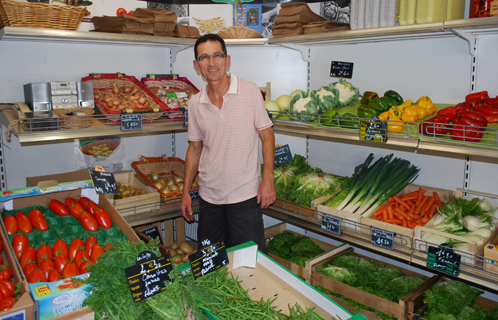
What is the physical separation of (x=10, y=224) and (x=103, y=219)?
51cm

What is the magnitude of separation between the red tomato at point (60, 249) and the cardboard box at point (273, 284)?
0.73 metres

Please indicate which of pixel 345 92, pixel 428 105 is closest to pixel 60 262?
pixel 345 92

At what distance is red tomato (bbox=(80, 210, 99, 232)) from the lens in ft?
7.58

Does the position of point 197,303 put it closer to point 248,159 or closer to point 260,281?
point 260,281

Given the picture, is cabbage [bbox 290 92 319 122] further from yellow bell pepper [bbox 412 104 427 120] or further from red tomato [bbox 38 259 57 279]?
red tomato [bbox 38 259 57 279]

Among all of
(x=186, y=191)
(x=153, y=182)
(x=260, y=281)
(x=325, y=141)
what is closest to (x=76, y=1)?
(x=153, y=182)

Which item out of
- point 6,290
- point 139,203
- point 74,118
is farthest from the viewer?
point 139,203

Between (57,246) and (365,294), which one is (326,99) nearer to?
(365,294)

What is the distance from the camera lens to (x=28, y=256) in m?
1.96

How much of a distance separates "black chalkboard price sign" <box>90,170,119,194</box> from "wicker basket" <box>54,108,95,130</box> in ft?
1.30

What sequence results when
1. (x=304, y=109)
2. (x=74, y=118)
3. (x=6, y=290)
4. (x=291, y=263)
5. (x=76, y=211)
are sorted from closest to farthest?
(x=6, y=290), (x=76, y=211), (x=74, y=118), (x=304, y=109), (x=291, y=263)

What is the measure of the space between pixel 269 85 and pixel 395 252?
1919mm

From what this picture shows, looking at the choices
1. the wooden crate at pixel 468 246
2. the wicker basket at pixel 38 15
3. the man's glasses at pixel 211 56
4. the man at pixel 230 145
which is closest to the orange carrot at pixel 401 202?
the wooden crate at pixel 468 246

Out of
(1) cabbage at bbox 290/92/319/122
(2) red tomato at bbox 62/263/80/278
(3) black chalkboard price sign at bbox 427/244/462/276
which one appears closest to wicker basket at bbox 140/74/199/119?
(1) cabbage at bbox 290/92/319/122
